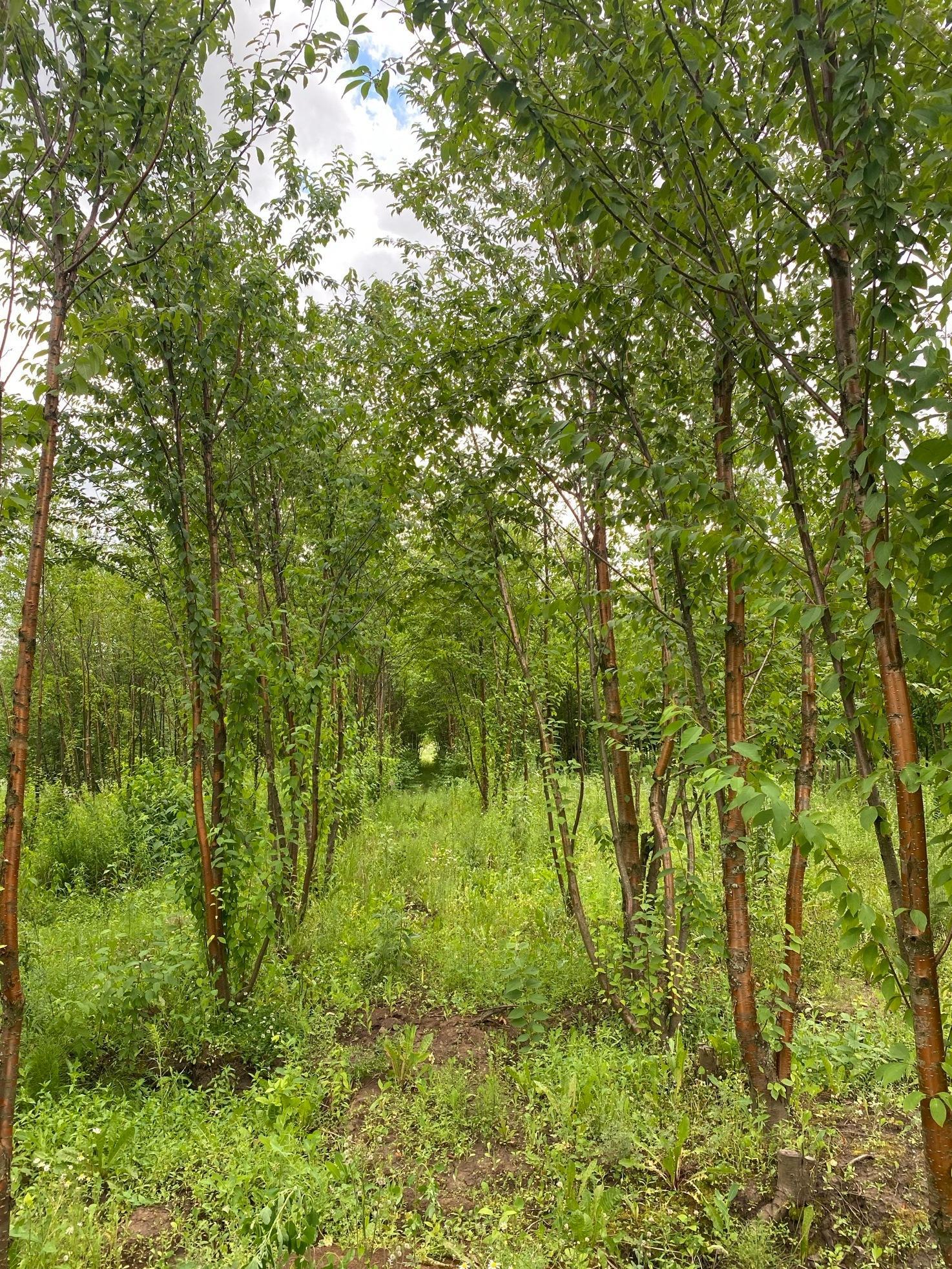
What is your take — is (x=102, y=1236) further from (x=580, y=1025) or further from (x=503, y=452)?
(x=503, y=452)

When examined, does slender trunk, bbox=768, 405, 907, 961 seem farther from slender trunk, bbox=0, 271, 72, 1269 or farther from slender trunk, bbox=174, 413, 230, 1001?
slender trunk, bbox=174, 413, 230, 1001

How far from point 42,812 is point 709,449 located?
11397mm

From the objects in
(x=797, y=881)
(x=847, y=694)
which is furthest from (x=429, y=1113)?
(x=847, y=694)

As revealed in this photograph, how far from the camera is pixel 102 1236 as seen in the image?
2.76 meters

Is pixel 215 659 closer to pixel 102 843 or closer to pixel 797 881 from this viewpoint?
pixel 797 881

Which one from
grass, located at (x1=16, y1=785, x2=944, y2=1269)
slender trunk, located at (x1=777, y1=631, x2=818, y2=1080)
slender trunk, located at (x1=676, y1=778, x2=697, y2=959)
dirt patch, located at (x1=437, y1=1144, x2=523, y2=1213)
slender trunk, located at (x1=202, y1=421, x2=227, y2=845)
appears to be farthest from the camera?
slender trunk, located at (x1=202, y1=421, x2=227, y2=845)

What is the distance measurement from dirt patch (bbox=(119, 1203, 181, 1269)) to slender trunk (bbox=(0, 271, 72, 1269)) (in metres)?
0.92

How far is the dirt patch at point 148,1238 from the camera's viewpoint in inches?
106

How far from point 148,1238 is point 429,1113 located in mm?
1478

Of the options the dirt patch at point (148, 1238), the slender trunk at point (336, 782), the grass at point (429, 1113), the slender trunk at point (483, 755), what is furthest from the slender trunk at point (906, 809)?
the slender trunk at point (483, 755)

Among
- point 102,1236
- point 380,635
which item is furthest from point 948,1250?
point 380,635

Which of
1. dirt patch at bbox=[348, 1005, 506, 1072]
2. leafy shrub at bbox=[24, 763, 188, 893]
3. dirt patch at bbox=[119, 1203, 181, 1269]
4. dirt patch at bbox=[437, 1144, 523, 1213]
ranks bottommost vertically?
dirt patch at bbox=[437, 1144, 523, 1213]

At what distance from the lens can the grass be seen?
2.69 metres

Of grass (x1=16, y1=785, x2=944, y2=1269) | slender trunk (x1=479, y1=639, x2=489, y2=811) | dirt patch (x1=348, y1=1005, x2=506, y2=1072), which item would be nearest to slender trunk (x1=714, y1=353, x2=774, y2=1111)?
grass (x1=16, y1=785, x2=944, y2=1269)
